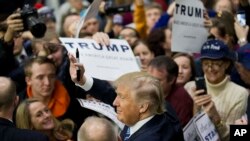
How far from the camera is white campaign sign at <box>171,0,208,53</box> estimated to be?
328 inches

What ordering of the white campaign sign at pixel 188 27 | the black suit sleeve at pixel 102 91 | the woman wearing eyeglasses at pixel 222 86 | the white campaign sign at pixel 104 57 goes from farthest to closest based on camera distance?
the white campaign sign at pixel 188 27 → the woman wearing eyeglasses at pixel 222 86 → the white campaign sign at pixel 104 57 → the black suit sleeve at pixel 102 91

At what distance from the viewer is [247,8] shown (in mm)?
9719

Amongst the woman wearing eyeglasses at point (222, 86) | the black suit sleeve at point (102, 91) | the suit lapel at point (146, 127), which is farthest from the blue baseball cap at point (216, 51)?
the suit lapel at point (146, 127)

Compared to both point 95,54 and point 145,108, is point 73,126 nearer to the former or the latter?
point 95,54

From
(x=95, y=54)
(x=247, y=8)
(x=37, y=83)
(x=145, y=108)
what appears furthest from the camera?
(x=247, y=8)

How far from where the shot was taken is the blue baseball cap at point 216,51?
7902 millimetres

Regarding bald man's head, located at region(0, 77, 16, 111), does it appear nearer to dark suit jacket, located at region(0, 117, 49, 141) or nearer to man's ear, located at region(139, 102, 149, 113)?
dark suit jacket, located at region(0, 117, 49, 141)

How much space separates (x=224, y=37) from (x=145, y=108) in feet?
11.5

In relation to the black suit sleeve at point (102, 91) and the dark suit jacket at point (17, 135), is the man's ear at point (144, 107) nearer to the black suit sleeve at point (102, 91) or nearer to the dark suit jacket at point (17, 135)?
the dark suit jacket at point (17, 135)

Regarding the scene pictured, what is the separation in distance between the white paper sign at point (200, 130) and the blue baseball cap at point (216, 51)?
2.92 feet

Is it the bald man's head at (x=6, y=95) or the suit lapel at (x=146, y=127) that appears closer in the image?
the suit lapel at (x=146, y=127)

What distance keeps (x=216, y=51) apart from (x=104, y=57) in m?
1.12

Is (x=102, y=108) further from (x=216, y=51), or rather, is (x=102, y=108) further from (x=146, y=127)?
(x=146, y=127)

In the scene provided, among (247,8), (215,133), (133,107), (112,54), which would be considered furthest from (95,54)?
(247,8)
